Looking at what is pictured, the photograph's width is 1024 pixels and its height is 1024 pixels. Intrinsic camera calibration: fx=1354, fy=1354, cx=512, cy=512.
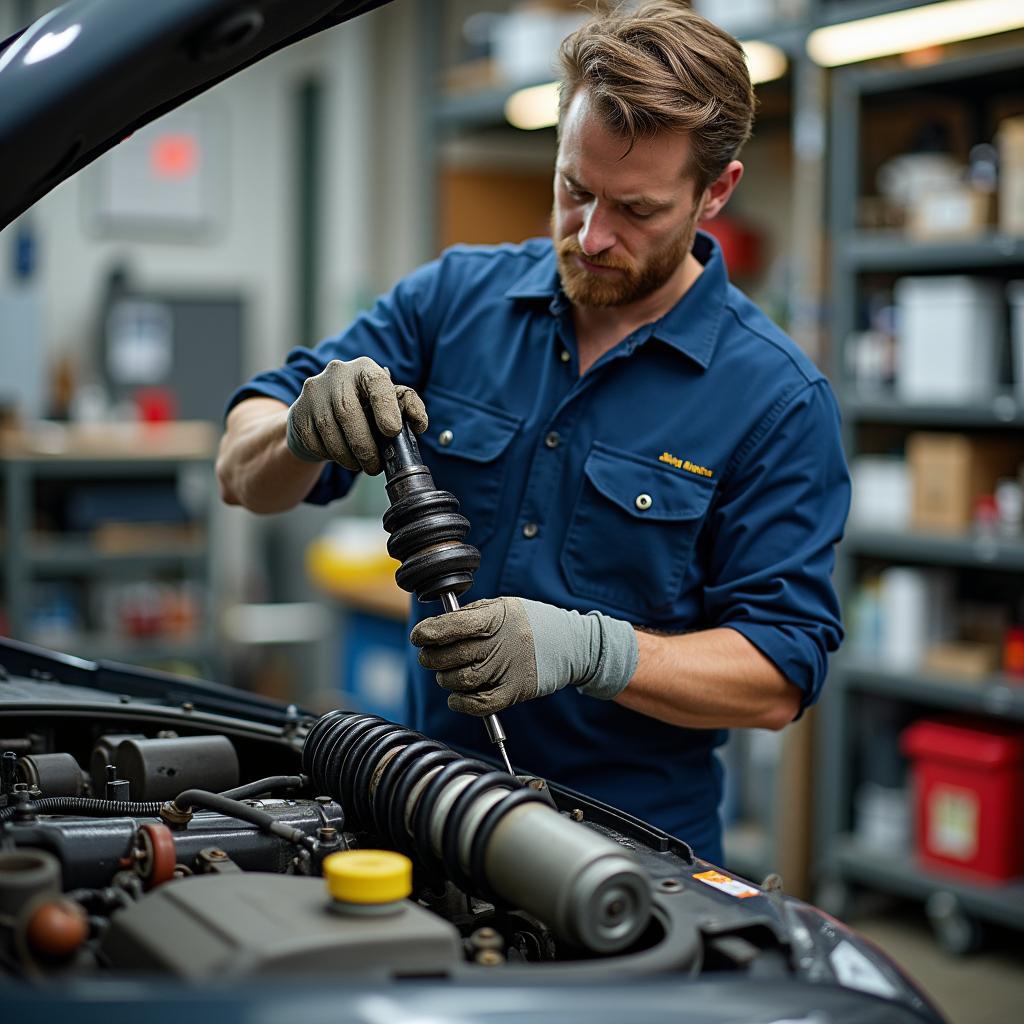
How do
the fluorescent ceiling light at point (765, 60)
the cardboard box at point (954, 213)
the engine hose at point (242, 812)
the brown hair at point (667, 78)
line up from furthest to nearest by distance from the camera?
1. the fluorescent ceiling light at point (765, 60)
2. the cardboard box at point (954, 213)
3. the brown hair at point (667, 78)
4. the engine hose at point (242, 812)

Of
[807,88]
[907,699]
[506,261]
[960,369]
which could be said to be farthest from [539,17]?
[506,261]

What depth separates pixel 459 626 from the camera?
138 cm

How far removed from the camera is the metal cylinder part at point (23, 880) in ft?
3.16

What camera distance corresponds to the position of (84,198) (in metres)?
6.69

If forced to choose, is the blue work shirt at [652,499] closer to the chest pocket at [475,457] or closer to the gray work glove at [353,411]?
the chest pocket at [475,457]

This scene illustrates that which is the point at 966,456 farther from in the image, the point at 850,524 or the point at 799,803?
the point at 799,803

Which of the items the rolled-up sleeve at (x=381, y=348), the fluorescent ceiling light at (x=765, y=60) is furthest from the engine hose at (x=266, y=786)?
the fluorescent ceiling light at (x=765, y=60)

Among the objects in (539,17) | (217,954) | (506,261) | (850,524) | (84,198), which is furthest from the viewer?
(84,198)

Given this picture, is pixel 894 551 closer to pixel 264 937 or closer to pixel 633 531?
pixel 633 531

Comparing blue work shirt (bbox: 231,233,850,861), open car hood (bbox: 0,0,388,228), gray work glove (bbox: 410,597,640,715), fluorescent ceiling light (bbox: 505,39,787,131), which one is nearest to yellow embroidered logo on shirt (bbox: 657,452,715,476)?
blue work shirt (bbox: 231,233,850,861)

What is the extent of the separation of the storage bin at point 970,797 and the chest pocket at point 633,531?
77.6 inches

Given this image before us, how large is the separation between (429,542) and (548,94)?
11.0 ft

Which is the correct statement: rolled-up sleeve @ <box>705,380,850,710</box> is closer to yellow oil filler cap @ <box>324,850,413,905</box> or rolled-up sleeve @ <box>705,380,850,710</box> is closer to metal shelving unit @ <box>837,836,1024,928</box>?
yellow oil filler cap @ <box>324,850,413,905</box>

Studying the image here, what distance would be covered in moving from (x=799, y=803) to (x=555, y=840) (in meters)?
2.96
